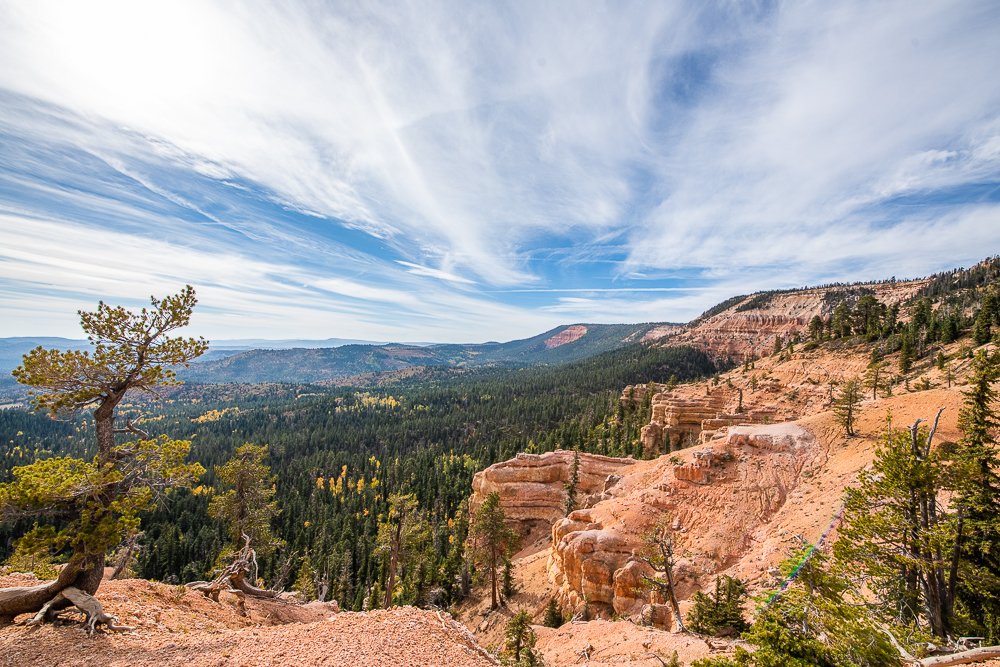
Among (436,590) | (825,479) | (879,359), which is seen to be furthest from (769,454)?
(879,359)

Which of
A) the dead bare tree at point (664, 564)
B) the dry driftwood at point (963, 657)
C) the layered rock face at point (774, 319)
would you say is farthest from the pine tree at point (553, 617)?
the layered rock face at point (774, 319)

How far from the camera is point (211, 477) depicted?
90438 mm

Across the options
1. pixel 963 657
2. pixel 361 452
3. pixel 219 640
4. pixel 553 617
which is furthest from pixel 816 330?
pixel 361 452

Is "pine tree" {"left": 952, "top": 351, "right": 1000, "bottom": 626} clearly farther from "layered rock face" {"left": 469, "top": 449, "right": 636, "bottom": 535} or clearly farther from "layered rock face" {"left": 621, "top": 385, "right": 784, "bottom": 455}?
"layered rock face" {"left": 621, "top": 385, "right": 784, "bottom": 455}

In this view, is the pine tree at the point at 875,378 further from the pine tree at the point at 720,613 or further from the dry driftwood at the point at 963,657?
the dry driftwood at the point at 963,657

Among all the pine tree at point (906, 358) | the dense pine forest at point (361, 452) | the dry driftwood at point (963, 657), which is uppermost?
the pine tree at point (906, 358)

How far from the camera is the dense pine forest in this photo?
4862cm

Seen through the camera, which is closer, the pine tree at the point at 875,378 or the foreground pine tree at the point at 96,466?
the foreground pine tree at the point at 96,466

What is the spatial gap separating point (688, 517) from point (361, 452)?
100800mm

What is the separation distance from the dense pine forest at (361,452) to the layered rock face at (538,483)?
6.91 meters

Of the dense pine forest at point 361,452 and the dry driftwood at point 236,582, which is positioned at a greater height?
the dry driftwood at point 236,582

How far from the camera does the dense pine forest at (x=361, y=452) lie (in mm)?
48625

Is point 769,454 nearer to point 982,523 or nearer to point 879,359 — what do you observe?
point 982,523

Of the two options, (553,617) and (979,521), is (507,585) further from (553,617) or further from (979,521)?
(979,521)
